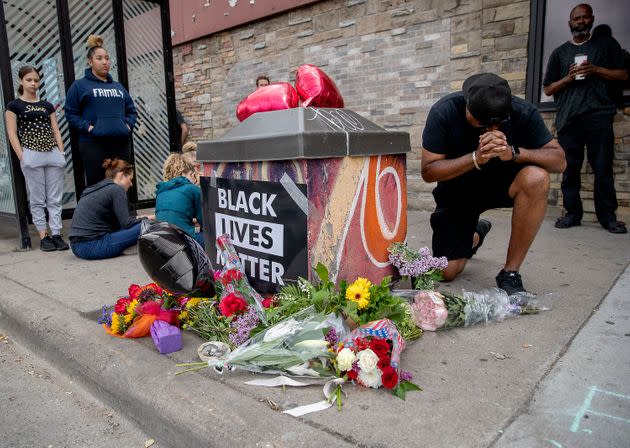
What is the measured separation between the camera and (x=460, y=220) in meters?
3.18

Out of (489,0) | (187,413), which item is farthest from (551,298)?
(489,0)

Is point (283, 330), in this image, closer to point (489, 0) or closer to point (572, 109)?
point (572, 109)

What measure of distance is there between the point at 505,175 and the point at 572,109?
217cm

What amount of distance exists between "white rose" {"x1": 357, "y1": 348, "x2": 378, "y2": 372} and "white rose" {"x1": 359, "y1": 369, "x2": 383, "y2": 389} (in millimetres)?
20

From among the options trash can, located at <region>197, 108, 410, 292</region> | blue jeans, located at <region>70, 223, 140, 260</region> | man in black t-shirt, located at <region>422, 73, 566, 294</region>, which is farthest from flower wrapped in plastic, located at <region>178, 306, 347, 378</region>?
blue jeans, located at <region>70, 223, 140, 260</region>

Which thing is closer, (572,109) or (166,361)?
(166,361)

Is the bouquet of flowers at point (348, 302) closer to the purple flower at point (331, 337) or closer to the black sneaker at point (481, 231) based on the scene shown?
the purple flower at point (331, 337)

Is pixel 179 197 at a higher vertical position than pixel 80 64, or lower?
lower

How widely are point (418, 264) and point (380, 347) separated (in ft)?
2.78

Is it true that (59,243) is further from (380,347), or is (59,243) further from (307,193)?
(380,347)

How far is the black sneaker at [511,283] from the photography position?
9.46 feet

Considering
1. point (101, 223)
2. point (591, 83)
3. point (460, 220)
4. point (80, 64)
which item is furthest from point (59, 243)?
point (591, 83)

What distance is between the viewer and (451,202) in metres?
3.18

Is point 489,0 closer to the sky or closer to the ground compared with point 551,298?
closer to the sky
